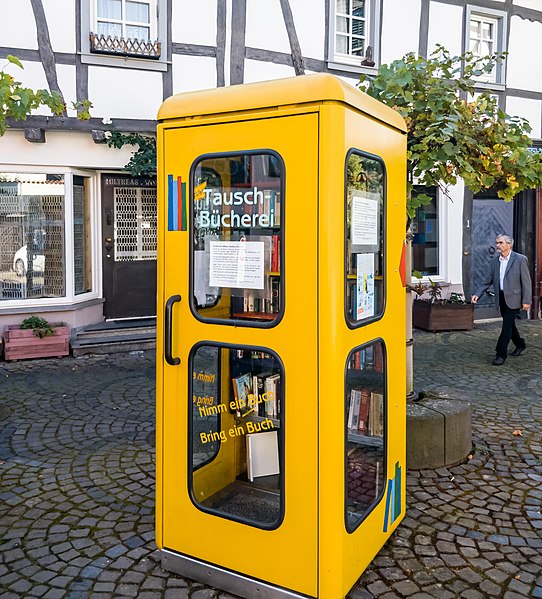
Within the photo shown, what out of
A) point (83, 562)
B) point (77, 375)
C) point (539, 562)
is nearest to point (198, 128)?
point (83, 562)

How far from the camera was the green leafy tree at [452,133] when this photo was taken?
4.19 meters

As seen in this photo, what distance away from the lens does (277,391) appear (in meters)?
3.11

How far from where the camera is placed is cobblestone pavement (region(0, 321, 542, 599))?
10.1ft

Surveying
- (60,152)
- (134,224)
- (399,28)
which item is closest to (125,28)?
(60,152)

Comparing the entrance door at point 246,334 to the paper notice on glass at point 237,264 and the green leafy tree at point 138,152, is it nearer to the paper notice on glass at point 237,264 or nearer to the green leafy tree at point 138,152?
the paper notice on glass at point 237,264

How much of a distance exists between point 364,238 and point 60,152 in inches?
262

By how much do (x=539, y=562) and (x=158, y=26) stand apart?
26.5ft

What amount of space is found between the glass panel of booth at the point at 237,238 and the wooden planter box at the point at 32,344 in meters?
5.84

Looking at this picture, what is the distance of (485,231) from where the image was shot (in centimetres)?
1173

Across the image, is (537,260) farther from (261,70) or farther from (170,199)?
(170,199)

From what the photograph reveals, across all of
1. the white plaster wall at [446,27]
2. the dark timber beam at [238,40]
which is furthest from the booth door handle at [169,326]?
the white plaster wall at [446,27]

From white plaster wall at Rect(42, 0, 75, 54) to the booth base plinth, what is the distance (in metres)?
7.22

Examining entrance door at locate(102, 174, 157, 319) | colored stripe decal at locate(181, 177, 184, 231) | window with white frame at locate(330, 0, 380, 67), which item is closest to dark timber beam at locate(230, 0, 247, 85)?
window with white frame at locate(330, 0, 380, 67)

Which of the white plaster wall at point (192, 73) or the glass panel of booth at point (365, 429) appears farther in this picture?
the white plaster wall at point (192, 73)
